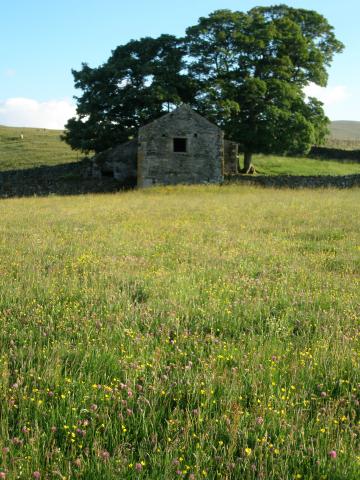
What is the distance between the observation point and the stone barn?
96.3 feet

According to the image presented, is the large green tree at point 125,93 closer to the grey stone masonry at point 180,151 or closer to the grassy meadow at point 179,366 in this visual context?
the grey stone masonry at point 180,151

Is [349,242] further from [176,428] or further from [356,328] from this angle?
[176,428]

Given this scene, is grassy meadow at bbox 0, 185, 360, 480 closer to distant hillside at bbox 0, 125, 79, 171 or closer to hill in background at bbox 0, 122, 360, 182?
hill in background at bbox 0, 122, 360, 182

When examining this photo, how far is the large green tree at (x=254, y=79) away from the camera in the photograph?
33.1 metres

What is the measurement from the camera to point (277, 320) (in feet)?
16.7

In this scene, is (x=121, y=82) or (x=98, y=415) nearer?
(x=98, y=415)

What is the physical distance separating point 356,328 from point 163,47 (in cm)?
3375

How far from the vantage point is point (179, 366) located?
3.81 m

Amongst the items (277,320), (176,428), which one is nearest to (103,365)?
(176,428)

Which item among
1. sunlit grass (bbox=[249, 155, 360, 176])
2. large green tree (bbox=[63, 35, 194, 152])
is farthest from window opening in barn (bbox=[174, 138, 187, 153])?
sunlit grass (bbox=[249, 155, 360, 176])

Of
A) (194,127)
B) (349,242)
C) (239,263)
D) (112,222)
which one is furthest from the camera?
(194,127)

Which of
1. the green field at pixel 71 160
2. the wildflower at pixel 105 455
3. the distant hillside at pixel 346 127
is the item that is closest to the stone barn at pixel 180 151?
the green field at pixel 71 160

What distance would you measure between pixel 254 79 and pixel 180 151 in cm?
797

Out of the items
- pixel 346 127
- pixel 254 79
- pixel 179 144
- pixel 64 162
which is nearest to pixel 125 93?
pixel 179 144
